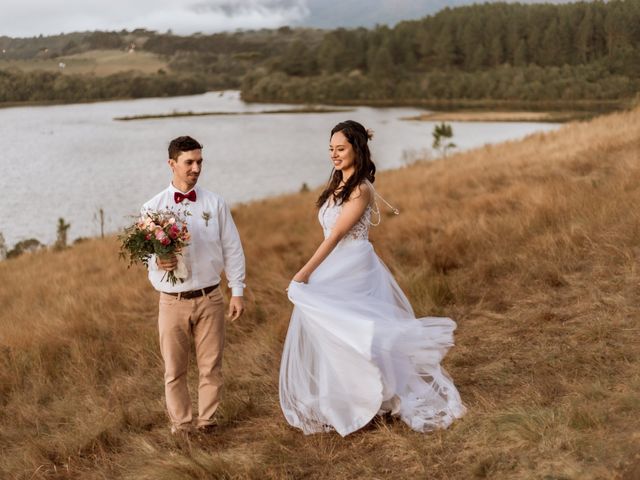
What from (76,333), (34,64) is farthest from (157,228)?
(34,64)

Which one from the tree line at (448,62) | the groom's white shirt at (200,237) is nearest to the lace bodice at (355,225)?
the groom's white shirt at (200,237)

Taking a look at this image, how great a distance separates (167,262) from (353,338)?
3.94 ft

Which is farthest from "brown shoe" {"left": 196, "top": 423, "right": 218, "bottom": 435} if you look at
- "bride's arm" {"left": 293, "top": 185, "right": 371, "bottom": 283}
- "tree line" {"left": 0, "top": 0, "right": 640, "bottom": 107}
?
"tree line" {"left": 0, "top": 0, "right": 640, "bottom": 107}

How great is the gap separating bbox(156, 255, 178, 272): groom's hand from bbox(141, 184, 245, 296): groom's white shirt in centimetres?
12

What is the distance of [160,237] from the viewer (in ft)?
13.0

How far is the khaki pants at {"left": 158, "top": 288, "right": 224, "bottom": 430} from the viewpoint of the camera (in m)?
4.26

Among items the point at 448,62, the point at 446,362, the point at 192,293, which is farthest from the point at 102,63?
the point at 192,293

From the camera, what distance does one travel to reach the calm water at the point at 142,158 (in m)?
33.3

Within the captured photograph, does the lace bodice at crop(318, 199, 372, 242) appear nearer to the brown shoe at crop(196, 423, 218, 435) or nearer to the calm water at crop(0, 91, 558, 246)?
the brown shoe at crop(196, 423, 218, 435)

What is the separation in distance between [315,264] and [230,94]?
155 metres

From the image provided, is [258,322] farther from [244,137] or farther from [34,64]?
[34,64]

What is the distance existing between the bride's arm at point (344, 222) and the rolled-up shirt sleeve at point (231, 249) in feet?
1.34

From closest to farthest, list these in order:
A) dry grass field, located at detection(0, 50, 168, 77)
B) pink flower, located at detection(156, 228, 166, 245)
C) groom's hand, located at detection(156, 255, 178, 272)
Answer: pink flower, located at detection(156, 228, 166, 245), groom's hand, located at detection(156, 255, 178, 272), dry grass field, located at detection(0, 50, 168, 77)

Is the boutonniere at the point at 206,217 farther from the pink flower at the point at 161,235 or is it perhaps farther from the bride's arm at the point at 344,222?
the bride's arm at the point at 344,222
